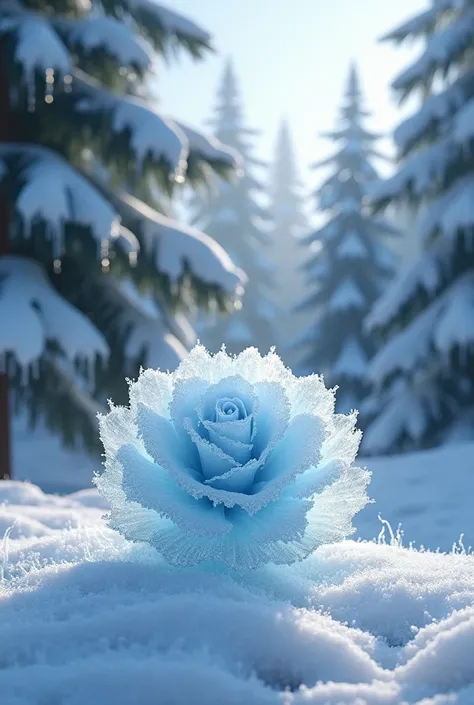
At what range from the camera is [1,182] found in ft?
23.6

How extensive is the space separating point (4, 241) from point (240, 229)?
20.8m

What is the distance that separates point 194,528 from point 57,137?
6.93m

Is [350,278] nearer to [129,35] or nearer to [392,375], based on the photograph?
[392,375]

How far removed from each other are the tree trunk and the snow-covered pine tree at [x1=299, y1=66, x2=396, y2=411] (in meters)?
11.4

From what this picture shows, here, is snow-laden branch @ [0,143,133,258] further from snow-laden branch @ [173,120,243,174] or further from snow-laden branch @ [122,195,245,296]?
snow-laden branch @ [173,120,243,174]

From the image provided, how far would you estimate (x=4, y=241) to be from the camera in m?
7.77

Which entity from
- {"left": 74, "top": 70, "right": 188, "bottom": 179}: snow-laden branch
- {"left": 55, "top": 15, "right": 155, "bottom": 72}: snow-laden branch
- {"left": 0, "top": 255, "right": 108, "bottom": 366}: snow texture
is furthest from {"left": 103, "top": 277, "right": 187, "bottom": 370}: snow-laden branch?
{"left": 55, "top": 15, "right": 155, "bottom": 72}: snow-laden branch

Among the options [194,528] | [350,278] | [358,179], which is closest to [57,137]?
[194,528]

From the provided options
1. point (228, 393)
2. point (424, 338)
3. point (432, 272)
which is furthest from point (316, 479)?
point (432, 272)

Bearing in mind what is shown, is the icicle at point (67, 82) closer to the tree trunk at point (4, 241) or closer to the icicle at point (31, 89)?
the icicle at point (31, 89)

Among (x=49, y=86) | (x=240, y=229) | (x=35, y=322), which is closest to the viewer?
(x=35, y=322)

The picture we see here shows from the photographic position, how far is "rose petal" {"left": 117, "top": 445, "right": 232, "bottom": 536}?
200cm

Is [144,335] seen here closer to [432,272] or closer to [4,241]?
[4,241]

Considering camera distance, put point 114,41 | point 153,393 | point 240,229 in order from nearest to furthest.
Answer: point 153,393
point 114,41
point 240,229
